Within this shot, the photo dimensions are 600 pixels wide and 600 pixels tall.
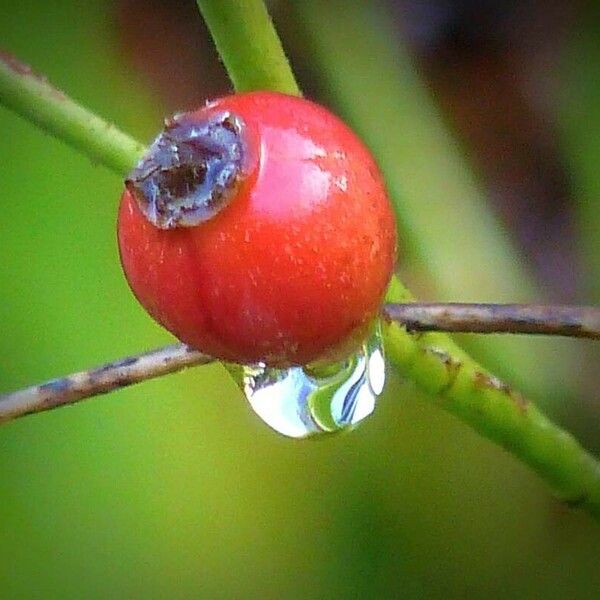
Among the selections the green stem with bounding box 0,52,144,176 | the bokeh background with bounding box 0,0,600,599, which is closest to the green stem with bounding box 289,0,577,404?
the bokeh background with bounding box 0,0,600,599

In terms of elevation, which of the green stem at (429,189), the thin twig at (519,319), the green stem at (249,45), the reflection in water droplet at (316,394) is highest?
the green stem at (429,189)

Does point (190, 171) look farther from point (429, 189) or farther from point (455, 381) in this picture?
point (429, 189)

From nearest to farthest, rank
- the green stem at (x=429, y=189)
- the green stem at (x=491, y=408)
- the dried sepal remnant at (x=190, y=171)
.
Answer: the dried sepal remnant at (x=190, y=171) < the green stem at (x=491, y=408) < the green stem at (x=429, y=189)

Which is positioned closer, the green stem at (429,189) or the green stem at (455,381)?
the green stem at (455,381)

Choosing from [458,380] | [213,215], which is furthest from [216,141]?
[458,380]

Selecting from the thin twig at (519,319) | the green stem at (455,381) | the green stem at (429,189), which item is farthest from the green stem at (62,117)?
the green stem at (429,189)

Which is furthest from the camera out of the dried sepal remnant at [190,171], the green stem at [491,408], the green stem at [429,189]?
the green stem at [429,189]

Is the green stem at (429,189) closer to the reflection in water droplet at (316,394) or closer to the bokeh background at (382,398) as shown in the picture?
the bokeh background at (382,398)
